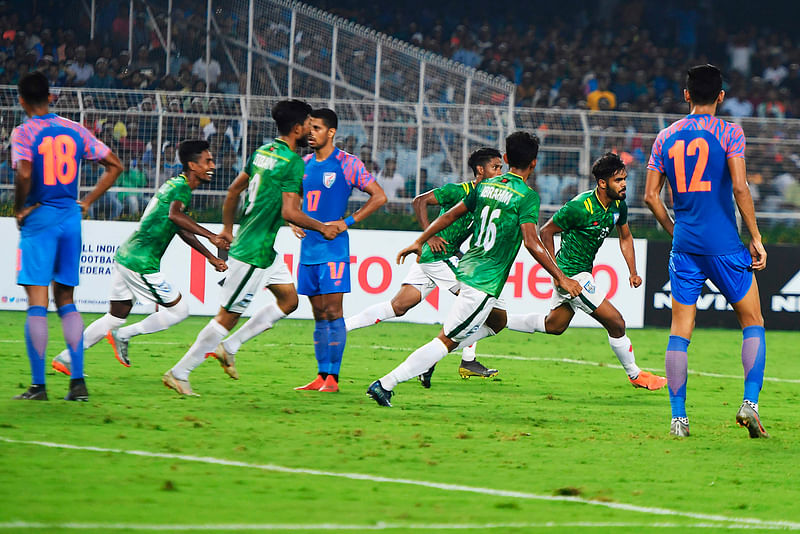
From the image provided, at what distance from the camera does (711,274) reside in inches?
279

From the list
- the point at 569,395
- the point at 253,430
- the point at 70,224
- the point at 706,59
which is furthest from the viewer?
the point at 706,59

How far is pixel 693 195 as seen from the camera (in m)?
7.05

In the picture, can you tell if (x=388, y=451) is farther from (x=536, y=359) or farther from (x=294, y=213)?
(x=536, y=359)

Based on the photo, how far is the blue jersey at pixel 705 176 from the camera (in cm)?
697

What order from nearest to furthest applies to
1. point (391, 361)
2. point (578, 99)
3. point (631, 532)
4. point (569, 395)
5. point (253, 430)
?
1. point (631, 532)
2. point (253, 430)
3. point (569, 395)
4. point (391, 361)
5. point (578, 99)

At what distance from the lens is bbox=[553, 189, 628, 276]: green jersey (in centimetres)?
948

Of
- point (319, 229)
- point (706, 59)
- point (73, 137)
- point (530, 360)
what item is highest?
point (706, 59)

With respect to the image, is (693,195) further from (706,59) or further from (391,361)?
(706,59)

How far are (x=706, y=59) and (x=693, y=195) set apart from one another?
2133 cm

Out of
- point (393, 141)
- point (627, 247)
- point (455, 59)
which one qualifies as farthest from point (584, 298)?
point (455, 59)

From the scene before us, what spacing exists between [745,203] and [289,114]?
11.0ft

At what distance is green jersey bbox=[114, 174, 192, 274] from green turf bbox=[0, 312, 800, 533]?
93cm

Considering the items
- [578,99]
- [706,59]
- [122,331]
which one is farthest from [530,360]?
[706,59]

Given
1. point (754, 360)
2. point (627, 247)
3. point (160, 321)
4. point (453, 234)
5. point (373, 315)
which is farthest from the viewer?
point (453, 234)
